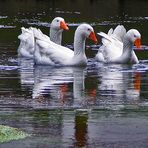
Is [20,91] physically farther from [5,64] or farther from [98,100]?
[5,64]

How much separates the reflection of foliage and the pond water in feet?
0.59

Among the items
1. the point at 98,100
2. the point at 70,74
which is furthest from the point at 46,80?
the point at 98,100

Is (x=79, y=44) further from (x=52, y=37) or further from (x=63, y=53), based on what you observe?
(x=52, y=37)

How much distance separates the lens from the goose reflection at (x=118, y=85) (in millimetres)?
13656

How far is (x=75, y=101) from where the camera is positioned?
Result: 13500 millimetres

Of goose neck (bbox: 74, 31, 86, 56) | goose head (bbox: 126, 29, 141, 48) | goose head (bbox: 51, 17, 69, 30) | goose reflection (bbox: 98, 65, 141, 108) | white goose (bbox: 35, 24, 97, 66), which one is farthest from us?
goose head (bbox: 51, 17, 69, 30)

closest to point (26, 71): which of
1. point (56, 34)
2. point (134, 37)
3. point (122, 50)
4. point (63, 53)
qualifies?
point (63, 53)

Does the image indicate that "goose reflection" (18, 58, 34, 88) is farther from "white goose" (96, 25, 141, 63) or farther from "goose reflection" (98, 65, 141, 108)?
"white goose" (96, 25, 141, 63)

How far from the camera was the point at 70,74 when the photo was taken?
18219 mm

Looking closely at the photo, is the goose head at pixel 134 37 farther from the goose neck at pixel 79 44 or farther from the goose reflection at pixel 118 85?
the goose neck at pixel 79 44

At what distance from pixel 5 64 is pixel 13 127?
30.3ft

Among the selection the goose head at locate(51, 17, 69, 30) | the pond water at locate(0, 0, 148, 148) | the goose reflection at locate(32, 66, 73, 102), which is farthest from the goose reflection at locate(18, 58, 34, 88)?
the goose head at locate(51, 17, 69, 30)

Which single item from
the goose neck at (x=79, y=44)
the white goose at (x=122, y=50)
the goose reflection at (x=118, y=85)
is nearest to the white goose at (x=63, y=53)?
the goose neck at (x=79, y=44)

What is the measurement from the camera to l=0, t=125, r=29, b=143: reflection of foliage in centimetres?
1020
